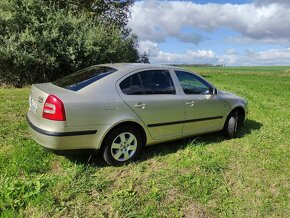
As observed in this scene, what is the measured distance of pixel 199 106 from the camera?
6.25 metres

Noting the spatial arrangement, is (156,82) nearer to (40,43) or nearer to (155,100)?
(155,100)

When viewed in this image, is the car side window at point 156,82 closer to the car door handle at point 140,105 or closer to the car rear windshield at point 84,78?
the car door handle at point 140,105

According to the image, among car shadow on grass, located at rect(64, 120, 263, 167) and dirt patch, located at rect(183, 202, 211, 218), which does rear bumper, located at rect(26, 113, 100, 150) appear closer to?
car shadow on grass, located at rect(64, 120, 263, 167)

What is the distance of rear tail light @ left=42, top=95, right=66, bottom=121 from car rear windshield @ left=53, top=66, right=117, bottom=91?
0.46 meters

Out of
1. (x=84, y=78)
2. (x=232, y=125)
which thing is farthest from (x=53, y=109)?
(x=232, y=125)

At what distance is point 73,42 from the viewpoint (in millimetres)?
14156

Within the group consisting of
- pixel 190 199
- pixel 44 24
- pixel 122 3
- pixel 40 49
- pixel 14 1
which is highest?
pixel 122 3

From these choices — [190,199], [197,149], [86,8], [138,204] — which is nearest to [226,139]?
[197,149]

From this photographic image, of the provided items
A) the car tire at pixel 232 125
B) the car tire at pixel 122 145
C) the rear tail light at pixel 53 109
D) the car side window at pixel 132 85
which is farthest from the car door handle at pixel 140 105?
the car tire at pixel 232 125

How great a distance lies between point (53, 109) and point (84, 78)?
0.97 m

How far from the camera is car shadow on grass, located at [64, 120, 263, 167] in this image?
530 cm

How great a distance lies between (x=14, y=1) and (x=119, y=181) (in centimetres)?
1157

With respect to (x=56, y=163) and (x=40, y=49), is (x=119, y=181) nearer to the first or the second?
(x=56, y=163)

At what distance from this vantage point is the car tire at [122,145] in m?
5.02
